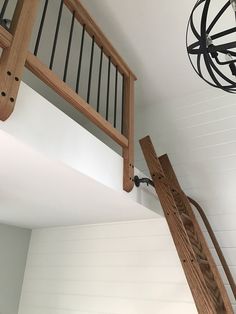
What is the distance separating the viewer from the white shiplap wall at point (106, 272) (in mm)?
2301

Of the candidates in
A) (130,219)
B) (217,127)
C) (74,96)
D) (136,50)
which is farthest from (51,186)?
(217,127)

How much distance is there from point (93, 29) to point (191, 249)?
1683 mm

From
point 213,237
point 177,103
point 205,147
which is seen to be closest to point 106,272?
point 213,237

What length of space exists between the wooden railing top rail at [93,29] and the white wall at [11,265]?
2.20m

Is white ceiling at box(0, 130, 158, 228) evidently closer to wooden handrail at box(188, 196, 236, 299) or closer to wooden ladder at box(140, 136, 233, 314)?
wooden ladder at box(140, 136, 233, 314)

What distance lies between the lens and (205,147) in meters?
2.70

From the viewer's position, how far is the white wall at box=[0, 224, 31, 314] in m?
2.93

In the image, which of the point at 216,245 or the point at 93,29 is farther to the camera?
the point at 216,245

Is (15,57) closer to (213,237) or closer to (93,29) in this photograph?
(93,29)

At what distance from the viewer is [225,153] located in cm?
256

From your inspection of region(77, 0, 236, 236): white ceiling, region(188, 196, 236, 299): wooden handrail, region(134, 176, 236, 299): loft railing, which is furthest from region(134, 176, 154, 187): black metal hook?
region(77, 0, 236, 236): white ceiling

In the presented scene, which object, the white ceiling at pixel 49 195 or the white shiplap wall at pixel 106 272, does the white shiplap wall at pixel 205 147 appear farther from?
the white ceiling at pixel 49 195

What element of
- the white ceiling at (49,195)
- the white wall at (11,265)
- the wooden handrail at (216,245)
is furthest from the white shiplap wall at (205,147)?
the white wall at (11,265)

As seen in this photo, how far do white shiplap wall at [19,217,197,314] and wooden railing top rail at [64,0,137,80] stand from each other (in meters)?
1.49
